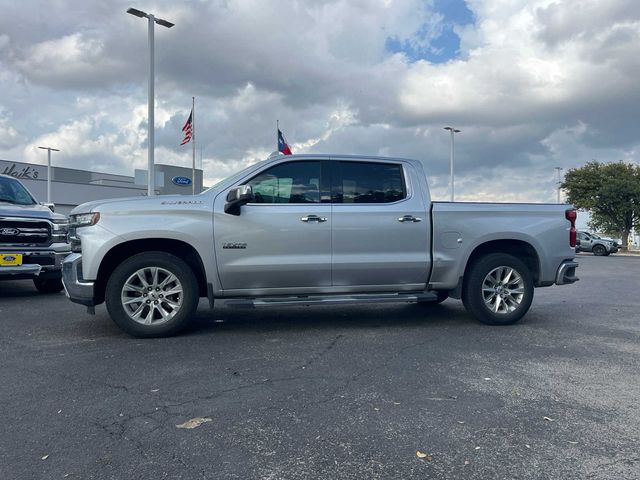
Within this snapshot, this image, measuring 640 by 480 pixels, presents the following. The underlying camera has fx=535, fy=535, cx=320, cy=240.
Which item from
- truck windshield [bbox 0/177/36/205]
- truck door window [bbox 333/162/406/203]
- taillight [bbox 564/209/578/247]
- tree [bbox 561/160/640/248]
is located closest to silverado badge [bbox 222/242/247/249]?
truck door window [bbox 333/162/406/203]

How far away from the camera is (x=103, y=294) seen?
19.3 feet

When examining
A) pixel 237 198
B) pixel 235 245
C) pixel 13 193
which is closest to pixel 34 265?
pixel 13 193

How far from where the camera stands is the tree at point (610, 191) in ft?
130

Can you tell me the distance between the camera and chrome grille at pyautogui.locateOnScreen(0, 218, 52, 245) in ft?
27.9

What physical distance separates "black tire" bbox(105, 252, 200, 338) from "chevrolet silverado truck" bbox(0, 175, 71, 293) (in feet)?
10.8

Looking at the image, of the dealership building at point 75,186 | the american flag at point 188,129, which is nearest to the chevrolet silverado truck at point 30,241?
the american flag at point 188,129

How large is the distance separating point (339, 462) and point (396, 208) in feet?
12.5

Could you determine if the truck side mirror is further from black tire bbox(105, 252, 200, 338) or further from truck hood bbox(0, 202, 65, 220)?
truck hood bbox(0, 202, 65, 220)

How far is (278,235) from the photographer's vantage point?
5.91 meters

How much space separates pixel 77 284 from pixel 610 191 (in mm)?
42050

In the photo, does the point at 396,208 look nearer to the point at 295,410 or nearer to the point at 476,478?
the point at 295,410

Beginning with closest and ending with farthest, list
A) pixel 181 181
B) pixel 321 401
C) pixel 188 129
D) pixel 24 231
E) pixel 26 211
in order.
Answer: pixel 321 401, pixel 24 231, pixel 26 211, pixel 188 129, pixel 181 181

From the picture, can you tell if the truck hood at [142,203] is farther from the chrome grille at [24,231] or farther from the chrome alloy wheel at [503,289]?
the chrome alloy wheel at [503,289]

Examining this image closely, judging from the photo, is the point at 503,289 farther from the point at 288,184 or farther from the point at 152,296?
the point at 152,296
